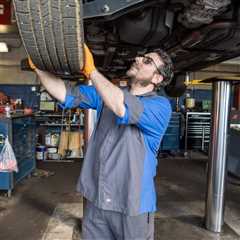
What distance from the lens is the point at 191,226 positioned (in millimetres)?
2904

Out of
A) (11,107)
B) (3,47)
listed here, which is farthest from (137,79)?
(3,47)

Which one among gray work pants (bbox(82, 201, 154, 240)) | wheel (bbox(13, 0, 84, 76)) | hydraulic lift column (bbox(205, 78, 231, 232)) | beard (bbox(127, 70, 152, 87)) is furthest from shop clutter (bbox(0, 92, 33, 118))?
wheel (bbox(13, 0, 84, 76))

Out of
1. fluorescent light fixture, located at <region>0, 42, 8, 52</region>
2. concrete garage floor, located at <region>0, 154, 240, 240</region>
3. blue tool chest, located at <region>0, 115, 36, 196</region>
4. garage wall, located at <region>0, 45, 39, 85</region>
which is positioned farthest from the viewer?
garage wall, located at <region>0, 45, 39, 85</region>

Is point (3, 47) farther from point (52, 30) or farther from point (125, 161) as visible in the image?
point (52, 30)

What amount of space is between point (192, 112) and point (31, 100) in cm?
356

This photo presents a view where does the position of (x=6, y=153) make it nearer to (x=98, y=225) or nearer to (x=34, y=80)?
(x=98, y=225)

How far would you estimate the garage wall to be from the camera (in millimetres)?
8180

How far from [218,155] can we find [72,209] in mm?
1425

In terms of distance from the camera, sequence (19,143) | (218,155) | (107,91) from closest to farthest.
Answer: (107,91) → (218,155) → (19,143)

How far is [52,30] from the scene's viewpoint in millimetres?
1078

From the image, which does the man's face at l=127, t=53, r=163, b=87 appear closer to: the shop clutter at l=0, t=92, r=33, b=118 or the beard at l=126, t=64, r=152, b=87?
the beard at l=126, t=64, r=152, b=87

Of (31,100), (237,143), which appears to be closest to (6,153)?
(237,143)

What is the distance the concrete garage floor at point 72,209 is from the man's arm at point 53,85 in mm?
1512

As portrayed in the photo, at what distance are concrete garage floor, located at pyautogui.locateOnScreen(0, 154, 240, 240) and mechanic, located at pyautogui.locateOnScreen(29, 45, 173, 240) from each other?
49.1 inches
